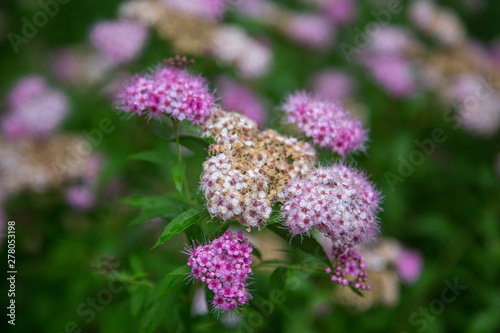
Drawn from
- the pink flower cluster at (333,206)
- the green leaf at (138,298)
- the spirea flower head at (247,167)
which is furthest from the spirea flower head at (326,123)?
the green leaf at (138,298)

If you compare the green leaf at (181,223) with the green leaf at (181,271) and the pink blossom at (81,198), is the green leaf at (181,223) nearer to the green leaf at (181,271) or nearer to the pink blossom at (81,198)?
the green leaf at (181,271)

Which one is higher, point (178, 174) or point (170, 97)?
point (170, 97)

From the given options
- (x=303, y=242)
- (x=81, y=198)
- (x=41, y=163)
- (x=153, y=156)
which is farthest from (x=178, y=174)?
(x=41, y=163)

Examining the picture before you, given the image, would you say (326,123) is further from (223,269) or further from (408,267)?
(408,267)

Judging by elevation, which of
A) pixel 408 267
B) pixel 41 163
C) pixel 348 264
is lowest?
pixel 41 163

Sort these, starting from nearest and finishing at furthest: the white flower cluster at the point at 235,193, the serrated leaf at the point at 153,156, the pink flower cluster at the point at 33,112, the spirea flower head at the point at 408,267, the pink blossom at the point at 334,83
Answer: the white flower cluster at the point at 235,193
the serrated leaf at the point at 153,156
the spirea flower head at the point at 408,267
the pink flower cluster at the point at 33,112
the pink blossom at the point at 334,83

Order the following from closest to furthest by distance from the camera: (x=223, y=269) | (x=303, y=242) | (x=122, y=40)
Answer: (x=223, y=269) < (x=303, y=242) < (x=122, y=40)

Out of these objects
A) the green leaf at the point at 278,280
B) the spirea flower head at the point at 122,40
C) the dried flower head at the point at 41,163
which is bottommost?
the dried flower head at the point at 41,163

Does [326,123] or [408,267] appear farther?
[408,267]
